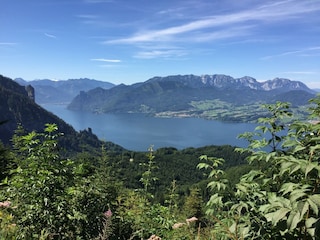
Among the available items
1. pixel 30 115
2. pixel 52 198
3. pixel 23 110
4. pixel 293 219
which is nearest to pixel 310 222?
pixel 293 219

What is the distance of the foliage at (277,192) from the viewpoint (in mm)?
1766

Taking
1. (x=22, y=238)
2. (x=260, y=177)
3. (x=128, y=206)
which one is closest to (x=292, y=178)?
(x=260, y=177)

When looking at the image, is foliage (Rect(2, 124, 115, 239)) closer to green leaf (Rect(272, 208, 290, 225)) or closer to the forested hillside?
the forested hillside

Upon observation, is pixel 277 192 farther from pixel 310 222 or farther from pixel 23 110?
pixel 23 110

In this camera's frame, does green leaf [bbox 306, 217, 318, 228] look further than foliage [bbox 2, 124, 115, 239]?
No

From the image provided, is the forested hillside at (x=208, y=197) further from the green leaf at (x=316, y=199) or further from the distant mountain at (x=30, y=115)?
the distant mountain at (x=30, y=115)

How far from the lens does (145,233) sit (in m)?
4.67

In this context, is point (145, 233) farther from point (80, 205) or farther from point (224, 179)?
point (224, 179)

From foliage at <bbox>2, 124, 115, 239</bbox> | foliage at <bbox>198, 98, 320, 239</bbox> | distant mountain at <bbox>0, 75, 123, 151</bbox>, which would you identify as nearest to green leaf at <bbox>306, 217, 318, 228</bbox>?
foliage at <bbox>198, 98, 320, 239</bbox>

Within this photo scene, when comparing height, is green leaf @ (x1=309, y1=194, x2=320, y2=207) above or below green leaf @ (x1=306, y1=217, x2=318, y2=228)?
above

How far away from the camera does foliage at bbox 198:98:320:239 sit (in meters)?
1.77

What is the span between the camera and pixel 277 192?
2.64m

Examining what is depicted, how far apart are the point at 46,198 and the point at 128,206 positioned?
2.75 metres

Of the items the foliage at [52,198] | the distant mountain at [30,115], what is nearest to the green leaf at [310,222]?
the foliage at [52,198]
